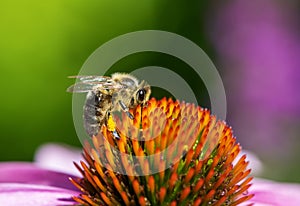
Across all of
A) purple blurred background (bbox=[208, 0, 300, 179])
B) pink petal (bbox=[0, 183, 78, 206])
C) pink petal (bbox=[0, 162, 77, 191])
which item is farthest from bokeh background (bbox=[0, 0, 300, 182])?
pink petal (bbox=[0, 183, 78, 206])

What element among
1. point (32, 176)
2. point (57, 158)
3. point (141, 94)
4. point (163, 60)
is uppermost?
point (163, 60)

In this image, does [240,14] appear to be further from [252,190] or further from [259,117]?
[252,190]

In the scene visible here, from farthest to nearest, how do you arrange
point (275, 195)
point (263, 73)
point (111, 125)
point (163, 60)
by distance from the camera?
point (263, 73) < point (163, 60) < point (275, 195) < point (111, 125)

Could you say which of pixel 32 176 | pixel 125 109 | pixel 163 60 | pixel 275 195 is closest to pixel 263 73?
pixel 163 60

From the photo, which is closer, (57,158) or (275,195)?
(275,195)

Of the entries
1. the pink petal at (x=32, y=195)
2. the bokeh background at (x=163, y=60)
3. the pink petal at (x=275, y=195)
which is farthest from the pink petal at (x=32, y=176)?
the bokeh background at (x=163, y=60)

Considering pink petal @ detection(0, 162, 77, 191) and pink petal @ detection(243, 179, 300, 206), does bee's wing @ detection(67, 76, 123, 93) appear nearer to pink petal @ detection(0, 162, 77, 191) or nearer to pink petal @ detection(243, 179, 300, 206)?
pink petal @ detection(0, 162, 77, 191)

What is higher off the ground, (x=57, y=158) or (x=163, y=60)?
(x=163, y=60)

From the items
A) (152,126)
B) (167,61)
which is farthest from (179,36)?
(152,126)

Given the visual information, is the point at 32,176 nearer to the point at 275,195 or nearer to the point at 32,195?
the point at 32,195
